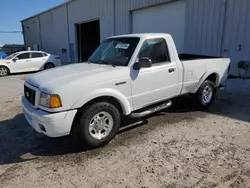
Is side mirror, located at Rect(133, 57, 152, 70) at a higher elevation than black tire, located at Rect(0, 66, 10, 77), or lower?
higher

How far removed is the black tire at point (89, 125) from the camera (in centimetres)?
333

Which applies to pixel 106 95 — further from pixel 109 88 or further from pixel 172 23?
pixel 172 23

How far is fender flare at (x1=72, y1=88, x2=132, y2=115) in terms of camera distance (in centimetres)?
324

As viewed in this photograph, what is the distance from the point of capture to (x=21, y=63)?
540 inches

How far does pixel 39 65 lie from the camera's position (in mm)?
14164

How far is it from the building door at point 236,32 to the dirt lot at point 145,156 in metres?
4.76

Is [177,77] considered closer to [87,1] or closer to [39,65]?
[39,65]

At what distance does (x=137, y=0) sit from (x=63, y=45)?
12403 mm

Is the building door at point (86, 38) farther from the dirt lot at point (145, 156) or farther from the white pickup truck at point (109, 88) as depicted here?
the dirt lot at point (145, 156)

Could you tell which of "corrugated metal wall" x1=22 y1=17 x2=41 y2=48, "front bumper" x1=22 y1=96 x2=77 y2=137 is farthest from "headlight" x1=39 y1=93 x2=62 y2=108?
"corrugated metal wall" x1=22 y1=17 x2=41 y2=48

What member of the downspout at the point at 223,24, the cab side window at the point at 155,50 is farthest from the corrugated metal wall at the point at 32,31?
the cab side window at the point at 155,50

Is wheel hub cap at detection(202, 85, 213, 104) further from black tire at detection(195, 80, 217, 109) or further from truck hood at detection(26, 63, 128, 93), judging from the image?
truck hood at detection(26, 63, 128, 93)

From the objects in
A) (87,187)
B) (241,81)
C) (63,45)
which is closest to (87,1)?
(63,45)

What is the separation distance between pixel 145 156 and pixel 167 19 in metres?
9.73
